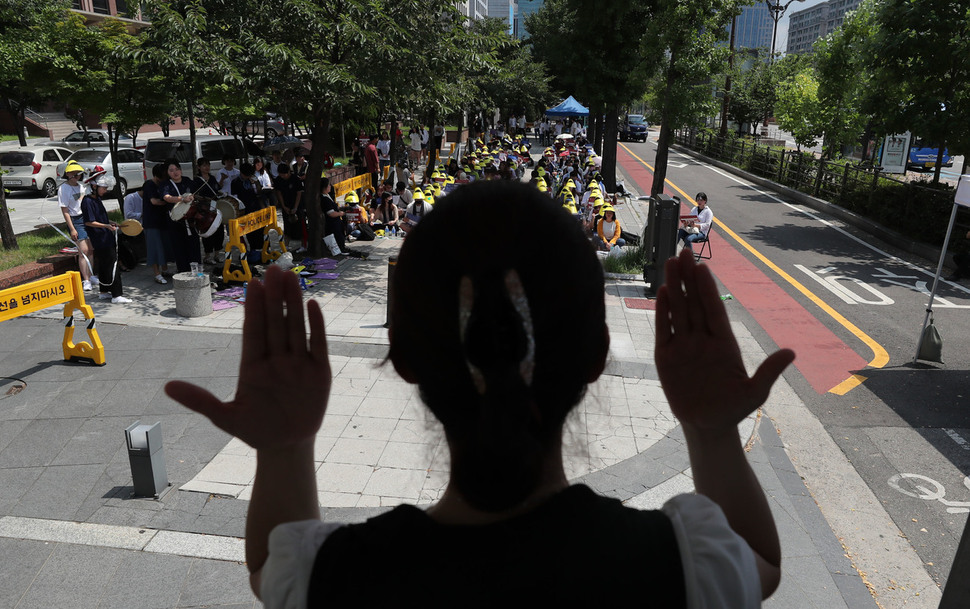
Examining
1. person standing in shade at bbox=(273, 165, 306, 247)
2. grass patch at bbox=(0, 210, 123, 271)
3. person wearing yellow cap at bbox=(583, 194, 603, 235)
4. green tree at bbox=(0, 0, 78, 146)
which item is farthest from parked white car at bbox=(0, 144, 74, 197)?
person wearing yellow cap at bbox=(583, 194, 603, 235)

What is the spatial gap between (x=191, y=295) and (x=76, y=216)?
2.29 m

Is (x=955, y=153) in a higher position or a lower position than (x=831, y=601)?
higher

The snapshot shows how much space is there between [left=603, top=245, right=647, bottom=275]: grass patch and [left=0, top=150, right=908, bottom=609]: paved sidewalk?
3.39m

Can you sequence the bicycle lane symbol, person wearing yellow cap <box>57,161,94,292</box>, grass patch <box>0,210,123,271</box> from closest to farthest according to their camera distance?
the bicycle lane symbol → person wearing yellow cap <box>57,161,94,292</box> → grass patch <box>0,210,123,271</box>

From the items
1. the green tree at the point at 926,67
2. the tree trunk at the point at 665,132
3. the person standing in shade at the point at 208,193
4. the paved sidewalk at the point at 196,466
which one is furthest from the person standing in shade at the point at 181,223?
the green tree at the point at 926,67

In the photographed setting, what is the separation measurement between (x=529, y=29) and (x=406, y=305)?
49.0 m

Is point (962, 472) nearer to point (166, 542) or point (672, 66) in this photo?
point (166, 542)

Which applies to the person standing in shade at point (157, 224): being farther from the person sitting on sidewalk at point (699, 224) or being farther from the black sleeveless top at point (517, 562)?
the black sleeveless top at point (517, 562)

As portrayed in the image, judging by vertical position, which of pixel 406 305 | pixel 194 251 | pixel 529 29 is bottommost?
pixel 194 251

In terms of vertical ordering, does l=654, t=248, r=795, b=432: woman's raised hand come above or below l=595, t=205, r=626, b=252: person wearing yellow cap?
above

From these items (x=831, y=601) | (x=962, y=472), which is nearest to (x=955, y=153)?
(x=962, y=472)

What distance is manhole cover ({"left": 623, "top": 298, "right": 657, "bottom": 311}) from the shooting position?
10.5 m

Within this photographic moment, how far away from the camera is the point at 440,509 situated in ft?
3.45

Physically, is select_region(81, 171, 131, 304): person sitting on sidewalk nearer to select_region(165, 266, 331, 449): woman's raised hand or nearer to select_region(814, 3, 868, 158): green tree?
select_region(165, 266, 331, 449): woman's raised hand
